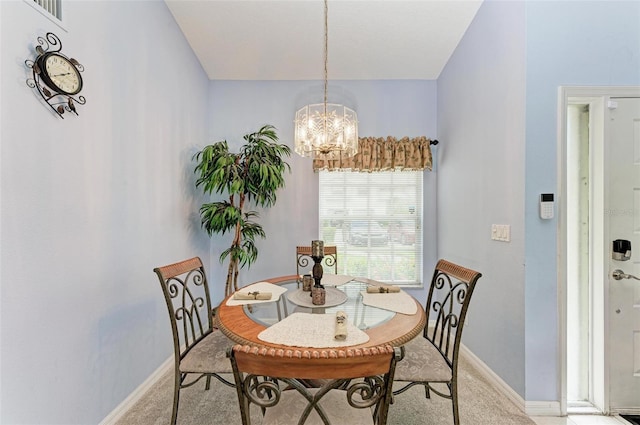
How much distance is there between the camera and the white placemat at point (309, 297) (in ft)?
5.16

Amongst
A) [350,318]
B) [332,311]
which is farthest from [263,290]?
[350,318]

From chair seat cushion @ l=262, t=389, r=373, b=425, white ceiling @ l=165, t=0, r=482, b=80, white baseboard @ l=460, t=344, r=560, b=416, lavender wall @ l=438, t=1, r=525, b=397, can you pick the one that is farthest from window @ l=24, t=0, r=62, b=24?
white baseboard @ l=460, t=344, r=560, b=416

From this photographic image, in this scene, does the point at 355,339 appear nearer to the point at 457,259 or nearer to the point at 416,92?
the point at 457,259

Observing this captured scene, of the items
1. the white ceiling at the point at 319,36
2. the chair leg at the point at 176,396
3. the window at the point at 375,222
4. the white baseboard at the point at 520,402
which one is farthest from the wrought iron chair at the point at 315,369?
the white ceiling at the point at 319,36

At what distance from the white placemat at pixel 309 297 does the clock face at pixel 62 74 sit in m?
1.64

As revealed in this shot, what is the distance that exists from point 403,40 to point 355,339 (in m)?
2.85

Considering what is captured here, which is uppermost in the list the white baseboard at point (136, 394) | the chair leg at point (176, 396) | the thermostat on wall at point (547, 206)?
the thermostat on wall at point (547, 206)

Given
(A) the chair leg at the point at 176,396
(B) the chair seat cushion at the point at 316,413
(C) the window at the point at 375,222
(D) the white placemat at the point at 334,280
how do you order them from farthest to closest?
(C) the window at the point at 375,222 → (D) the white placemat at the point at 334,280 → (A) the chair leg at the point at 176,396 → (B) the chair seat cushion at the point at 316,413

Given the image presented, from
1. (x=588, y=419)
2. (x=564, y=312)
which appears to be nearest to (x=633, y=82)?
(x=564, y=312)

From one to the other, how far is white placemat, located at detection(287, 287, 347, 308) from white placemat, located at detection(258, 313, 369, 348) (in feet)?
0.61

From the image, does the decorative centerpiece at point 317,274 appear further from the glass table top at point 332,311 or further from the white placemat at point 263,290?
the white placemat at point 263,290

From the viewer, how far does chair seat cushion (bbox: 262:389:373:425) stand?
1.07 meters

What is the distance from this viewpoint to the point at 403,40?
2.71m

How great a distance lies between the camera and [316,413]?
3.60 ft
